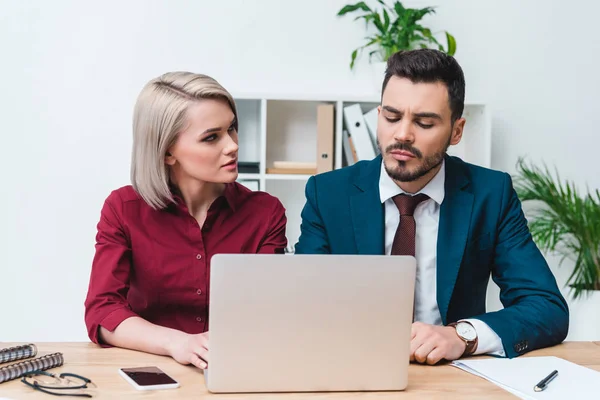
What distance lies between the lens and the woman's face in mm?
1781

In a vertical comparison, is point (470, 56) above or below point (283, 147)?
above

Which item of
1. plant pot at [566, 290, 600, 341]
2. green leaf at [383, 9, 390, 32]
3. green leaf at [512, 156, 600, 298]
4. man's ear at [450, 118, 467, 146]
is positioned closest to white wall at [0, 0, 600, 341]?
green leaf at [383, 9, 390, 32]

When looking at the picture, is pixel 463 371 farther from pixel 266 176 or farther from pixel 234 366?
pixel 266 176

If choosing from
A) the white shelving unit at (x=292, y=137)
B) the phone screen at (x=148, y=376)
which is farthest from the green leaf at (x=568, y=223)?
the phone screen at (x=148, y=376)

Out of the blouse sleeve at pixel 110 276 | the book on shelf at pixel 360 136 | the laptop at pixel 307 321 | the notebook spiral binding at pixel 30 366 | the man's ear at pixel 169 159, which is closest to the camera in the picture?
the laptop at pixel 307 321

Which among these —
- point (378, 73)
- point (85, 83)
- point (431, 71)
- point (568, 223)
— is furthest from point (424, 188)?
point (85, 83)

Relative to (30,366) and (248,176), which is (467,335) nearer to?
(30,366)

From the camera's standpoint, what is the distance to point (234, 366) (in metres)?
1.13

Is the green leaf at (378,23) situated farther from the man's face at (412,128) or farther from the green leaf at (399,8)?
the man's face at (412,128)

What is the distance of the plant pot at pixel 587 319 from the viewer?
119 inches

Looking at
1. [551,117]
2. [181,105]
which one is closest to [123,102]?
[181,105]

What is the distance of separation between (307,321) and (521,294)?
816 millimetres

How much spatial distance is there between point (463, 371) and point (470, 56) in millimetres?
2290

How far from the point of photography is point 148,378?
3.98 ft
